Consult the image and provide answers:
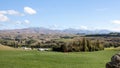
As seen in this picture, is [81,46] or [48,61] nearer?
[48,61]

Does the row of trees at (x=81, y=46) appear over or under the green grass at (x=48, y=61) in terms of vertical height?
over

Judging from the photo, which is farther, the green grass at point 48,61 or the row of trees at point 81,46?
the row of trees at point 81,46

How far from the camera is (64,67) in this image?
2711 cm

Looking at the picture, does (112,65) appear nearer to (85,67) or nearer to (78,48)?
(85,67)

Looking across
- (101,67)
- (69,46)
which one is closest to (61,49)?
(69,46)

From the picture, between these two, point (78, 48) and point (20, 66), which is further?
point (78, 48)

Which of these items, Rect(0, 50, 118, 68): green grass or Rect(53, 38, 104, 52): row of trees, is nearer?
Rect(0, 50, 118, 68): green grass

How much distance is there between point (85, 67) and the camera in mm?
27859

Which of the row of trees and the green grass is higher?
the row of trees

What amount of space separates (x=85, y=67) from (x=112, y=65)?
17.7m

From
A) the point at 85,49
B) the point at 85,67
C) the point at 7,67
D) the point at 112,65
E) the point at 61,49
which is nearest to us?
the point at 112,65

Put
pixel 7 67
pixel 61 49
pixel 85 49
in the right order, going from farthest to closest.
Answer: pixel 61 49 < pixel 85 49 < pixel 7 67

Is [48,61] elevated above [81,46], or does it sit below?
below

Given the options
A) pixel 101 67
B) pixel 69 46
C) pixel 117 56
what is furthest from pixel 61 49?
pixel 117 56
